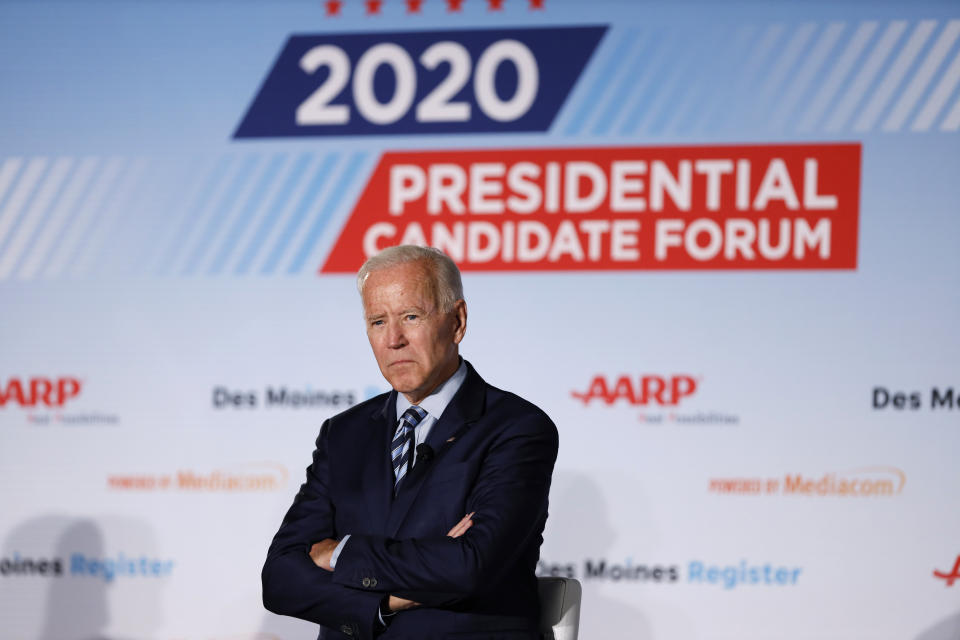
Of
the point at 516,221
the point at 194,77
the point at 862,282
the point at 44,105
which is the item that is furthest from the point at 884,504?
the point at 44,105

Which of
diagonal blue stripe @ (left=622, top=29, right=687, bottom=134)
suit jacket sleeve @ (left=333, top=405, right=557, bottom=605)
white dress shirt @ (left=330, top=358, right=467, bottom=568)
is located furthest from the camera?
diagonal blue stripe @ (left=622, top=29, right=687, bottom=134)

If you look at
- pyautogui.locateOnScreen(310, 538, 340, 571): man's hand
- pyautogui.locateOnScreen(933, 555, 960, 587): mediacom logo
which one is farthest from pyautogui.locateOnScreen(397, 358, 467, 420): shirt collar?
pyautogui.locateOnScreen(933, 555, 960, 587): mediacom logo

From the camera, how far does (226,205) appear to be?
16.5 feet

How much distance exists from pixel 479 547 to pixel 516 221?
9.28ft

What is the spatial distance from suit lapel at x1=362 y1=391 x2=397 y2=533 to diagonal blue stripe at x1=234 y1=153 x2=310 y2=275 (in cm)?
265

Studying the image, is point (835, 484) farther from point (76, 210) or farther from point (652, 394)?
point (76, 210)

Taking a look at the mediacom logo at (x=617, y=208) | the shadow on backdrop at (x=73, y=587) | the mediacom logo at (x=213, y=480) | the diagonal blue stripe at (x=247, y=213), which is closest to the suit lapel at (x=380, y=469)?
the mediacom logo at (x=617, y=208)

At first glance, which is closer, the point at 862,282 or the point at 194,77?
the point at 862,282

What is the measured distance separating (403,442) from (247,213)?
2878 mm

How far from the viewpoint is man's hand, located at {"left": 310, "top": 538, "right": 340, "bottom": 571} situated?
240 centimetres

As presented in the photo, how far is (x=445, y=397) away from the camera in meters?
2.51

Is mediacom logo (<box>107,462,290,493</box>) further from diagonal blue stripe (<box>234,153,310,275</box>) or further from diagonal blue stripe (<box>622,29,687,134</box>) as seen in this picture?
diagonal blue stripe (<box>622,29,687,134</box>)

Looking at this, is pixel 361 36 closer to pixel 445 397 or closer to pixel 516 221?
pixel 516 221

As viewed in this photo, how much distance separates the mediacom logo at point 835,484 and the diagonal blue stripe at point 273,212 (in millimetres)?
2709
